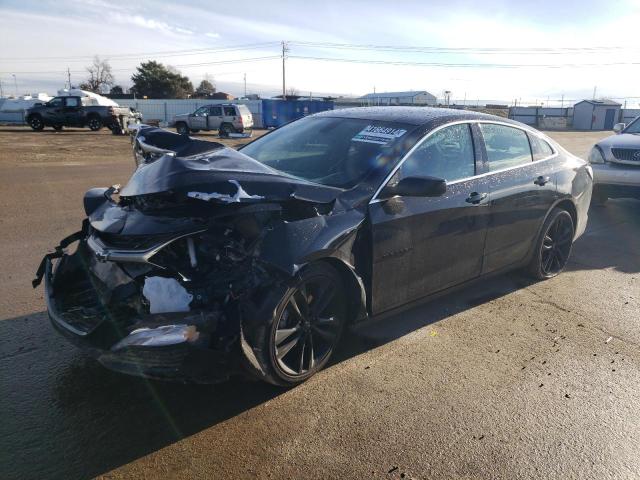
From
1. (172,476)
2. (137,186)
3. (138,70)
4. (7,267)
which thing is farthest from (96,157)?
(138,70)

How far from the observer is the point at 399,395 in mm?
3309

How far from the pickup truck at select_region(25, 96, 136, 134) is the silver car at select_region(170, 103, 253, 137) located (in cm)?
350

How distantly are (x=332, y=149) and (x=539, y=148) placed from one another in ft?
7.97

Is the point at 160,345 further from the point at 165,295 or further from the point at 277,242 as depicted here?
the point at 277,242

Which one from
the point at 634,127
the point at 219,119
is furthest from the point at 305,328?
the point at 219,119

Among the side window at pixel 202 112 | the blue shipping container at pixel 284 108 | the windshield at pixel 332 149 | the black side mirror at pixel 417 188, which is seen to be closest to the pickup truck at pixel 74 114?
the side window at pixel 202 112

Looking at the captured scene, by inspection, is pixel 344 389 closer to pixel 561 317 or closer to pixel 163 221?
pixel 163 221

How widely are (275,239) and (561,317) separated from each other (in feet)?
9.59

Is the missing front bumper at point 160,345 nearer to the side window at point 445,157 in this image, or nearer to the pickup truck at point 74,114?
the side window at point 445,157

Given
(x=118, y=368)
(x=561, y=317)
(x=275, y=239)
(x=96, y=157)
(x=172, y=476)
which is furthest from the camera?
(x=96, y=157)

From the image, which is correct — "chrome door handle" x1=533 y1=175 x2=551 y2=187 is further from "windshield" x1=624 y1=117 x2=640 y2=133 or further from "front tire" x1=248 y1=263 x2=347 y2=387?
"windshield" x1=624 y1=117 x2=640 y2=133

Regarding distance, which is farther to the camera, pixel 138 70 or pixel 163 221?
pixel 138 70

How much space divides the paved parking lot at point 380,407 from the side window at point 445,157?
126cm

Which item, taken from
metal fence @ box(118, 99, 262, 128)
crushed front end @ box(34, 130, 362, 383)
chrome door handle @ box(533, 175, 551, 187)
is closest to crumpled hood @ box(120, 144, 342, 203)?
crushed front end @ box(34, 130, 362, 383)
